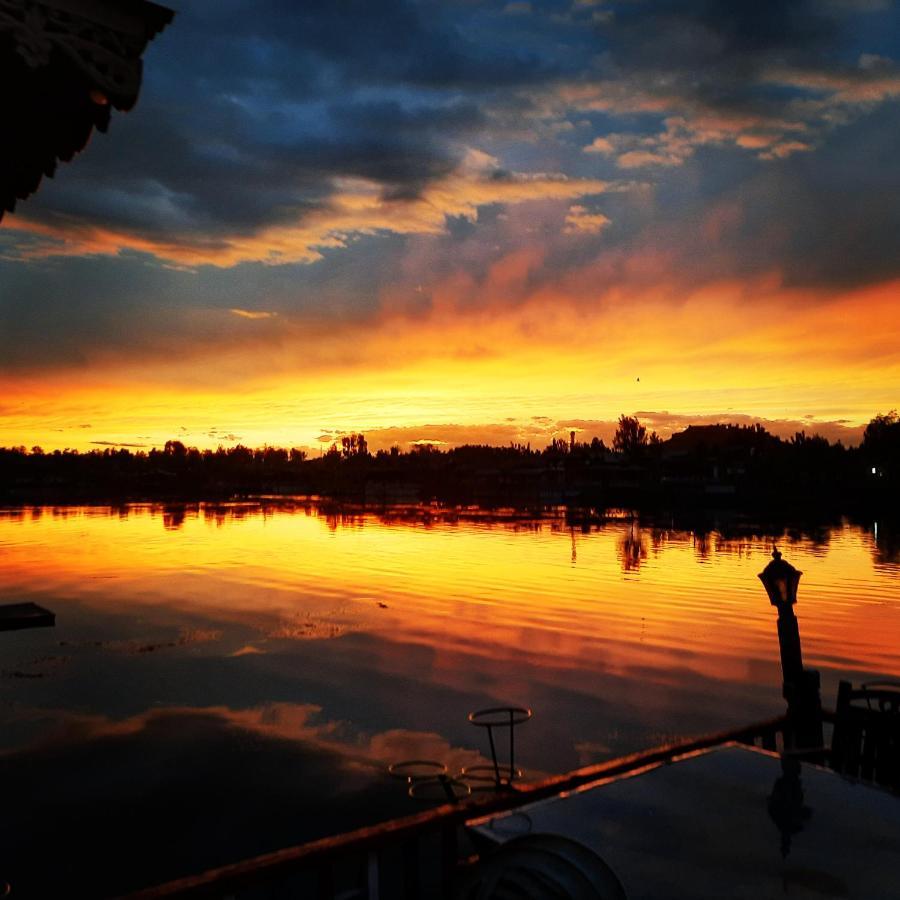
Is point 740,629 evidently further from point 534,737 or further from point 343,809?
point 343,809

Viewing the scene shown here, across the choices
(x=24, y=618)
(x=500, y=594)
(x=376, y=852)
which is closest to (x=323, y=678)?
(x=24, y=618)

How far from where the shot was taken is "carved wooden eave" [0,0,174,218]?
3.04 meters

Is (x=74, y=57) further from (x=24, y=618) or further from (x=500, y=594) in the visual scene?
(x=500, y=594)

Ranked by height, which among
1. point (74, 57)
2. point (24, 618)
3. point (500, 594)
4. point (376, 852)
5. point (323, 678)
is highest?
point (74, 57)

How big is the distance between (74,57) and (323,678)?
638 inches

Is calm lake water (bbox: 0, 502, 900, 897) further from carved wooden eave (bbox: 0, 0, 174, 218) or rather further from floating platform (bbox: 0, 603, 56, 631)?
carved wooden eave (bbox: 0, 0, 174, 218)

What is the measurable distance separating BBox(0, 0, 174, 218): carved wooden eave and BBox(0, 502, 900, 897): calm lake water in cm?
841

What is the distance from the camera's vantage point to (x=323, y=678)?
17.8 m

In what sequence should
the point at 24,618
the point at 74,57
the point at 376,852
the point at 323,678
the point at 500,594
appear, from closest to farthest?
the point at 74,57 → the point at 376,852 → the point at 24,618 → the point at 323,678 → the point at 500,594

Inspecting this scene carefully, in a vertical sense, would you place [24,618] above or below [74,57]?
below

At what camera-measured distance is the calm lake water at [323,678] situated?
34.2 ft

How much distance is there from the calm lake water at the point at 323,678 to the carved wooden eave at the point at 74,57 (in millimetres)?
8412

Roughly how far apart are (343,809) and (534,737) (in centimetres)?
426

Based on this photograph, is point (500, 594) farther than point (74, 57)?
Yes
